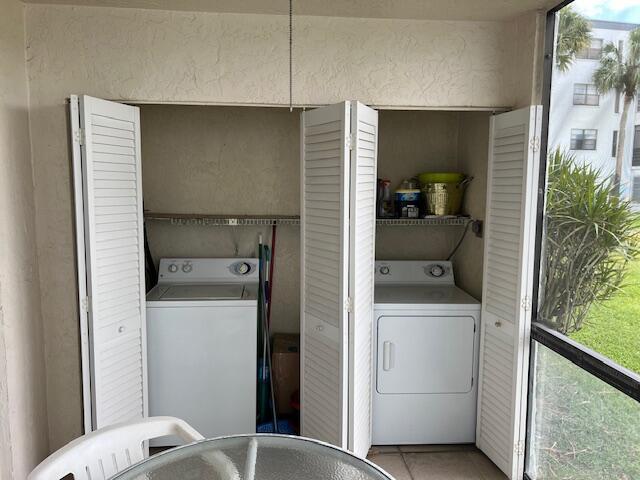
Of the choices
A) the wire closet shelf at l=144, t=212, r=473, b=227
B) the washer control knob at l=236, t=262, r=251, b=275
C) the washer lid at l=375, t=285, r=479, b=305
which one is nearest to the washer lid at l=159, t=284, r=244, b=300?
the washer control knob at l=236, t=262, r=251, b=275

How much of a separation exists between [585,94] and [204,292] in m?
2.30

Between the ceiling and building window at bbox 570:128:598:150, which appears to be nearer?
building window at bbox 570:128:598:150

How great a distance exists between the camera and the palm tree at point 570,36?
226 cm

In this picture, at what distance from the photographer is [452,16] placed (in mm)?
2568

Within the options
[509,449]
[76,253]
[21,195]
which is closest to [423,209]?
[509,449]

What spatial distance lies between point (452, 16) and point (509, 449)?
229 cm

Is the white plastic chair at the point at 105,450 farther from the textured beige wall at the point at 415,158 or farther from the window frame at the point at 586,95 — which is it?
the textured beige wall at the point at 415,158

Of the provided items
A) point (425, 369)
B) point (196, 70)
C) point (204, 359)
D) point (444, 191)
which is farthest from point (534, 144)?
point (204, 359)

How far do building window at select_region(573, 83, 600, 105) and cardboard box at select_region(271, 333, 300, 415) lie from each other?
218 centimetres

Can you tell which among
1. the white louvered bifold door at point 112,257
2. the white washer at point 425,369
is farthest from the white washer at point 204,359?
the white washer at point 425,369

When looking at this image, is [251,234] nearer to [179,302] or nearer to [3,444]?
[179,302]

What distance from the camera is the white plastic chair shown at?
1480 millimetres

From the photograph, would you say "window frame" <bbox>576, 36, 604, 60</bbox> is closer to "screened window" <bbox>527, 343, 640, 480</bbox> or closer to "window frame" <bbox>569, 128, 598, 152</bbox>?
"window frame" <bbox>569, 128, 598, 152</bbox>

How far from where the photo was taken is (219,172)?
3.47 meters
